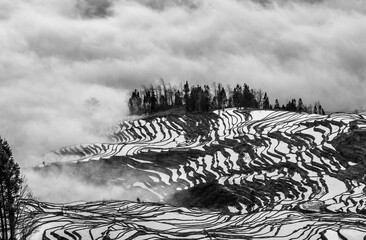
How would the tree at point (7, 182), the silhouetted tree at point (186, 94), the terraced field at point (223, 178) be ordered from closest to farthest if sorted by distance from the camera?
the tree at point (7, 182)
the terraced field at point (223, 178)
the silhouetted tree at point (186, 94)

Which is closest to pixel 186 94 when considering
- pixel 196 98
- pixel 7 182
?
pixel 196 98

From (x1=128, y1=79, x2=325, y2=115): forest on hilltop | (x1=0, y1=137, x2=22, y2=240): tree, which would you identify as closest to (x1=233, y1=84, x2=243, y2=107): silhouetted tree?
(x1=128, y1=79, x2=325, y2=115): forest on hilltop

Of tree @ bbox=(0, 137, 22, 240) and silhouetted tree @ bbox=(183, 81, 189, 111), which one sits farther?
silhouetted tree @ bbox=(183, 81, 189, 111)

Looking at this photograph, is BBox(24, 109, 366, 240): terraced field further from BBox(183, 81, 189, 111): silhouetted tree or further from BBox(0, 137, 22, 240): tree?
BBox(183, 81, 189, 111): silhouetted tree

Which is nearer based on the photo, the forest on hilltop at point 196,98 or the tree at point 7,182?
the tree at point 7,182

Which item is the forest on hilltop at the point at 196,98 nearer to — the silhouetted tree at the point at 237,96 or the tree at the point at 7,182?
the silhouetted tree at the point at 237,96

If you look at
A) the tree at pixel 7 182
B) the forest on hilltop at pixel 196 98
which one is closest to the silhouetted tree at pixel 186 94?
the forest on hilltop at pixel 196 98

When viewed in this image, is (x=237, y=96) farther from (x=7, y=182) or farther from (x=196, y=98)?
(x=7, y=182)

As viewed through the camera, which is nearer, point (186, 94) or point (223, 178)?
point (223, 178)

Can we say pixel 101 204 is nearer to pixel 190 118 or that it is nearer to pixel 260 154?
pixel 260 154
